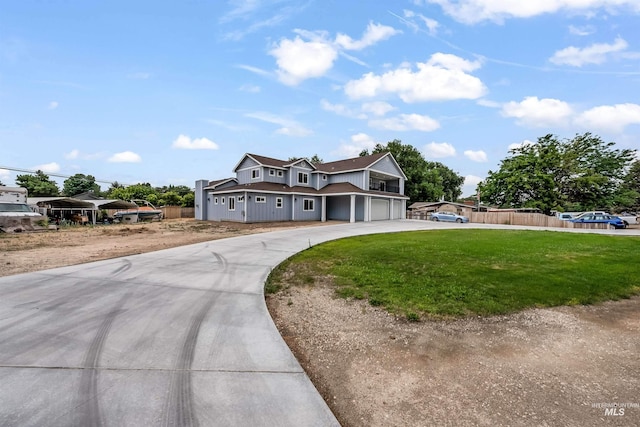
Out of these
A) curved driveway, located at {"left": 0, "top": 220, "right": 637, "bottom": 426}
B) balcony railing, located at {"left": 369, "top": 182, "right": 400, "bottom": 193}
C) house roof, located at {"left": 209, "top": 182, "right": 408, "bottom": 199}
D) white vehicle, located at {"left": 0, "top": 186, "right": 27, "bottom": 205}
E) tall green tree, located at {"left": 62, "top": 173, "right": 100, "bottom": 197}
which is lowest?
curved driveway, located at {"left": 0, "top": 220, "right": 637, "bottom": 426}

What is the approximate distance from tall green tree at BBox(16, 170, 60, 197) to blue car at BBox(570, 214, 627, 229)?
238 feet

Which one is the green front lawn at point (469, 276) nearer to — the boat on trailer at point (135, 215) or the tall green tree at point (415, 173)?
the boat on trailer at point (135, 215)

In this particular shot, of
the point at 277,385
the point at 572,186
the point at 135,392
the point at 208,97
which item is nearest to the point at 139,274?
the point at 135,392

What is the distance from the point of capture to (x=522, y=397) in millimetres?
2662

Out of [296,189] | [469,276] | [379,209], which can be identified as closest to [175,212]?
[296,189]

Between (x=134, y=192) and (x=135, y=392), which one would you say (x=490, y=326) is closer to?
(x=135, y=392)

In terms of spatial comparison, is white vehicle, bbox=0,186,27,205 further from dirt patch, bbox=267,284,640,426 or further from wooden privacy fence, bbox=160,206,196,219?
dirt patch, bbox=267,284,640,426

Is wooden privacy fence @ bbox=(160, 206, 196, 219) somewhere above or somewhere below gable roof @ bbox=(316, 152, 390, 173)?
below

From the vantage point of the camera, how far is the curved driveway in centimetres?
233

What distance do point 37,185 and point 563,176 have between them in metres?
78.5

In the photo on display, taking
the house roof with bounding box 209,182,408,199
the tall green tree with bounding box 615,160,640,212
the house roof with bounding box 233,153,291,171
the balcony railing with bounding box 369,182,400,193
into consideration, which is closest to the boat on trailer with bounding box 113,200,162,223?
the house roof with bounding box 209,182,408,199

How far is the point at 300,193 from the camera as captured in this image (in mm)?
27156

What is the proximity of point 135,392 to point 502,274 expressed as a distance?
25.1 ft

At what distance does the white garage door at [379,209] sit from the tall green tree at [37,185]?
2076 inches
